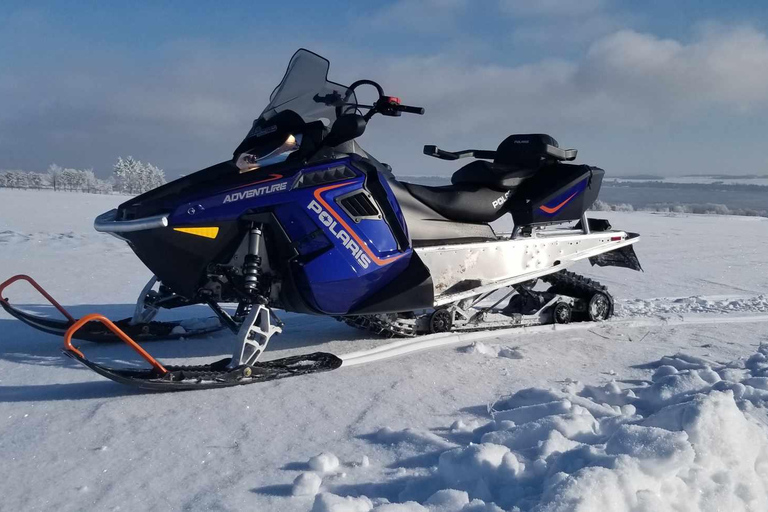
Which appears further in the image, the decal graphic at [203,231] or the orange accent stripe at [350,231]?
the orange accent stripe at [350,231]

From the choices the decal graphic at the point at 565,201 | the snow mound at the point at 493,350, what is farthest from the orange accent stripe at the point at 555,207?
the snow mound at the point at 493,350

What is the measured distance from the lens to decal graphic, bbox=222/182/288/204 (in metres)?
2.86

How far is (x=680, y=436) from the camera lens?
5.85ft

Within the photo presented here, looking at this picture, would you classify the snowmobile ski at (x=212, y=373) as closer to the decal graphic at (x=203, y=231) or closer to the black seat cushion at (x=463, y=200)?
the decal graphic at (x=203, y=231)

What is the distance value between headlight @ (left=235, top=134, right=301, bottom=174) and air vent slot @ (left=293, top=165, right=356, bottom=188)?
0.50ft

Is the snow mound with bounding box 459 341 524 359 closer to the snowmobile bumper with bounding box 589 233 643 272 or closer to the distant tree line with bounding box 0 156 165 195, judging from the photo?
the snowmobile bumper with bounding box 589 233 643 272

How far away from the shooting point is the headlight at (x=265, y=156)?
2.91m

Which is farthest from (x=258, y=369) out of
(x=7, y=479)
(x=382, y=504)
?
(x=382, y=504)

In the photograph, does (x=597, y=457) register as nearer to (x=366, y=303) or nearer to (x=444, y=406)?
(x=444, y=406)

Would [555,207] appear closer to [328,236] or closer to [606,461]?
[328,236]

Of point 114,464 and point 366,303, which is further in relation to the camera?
point 366,303

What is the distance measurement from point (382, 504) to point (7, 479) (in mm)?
1276

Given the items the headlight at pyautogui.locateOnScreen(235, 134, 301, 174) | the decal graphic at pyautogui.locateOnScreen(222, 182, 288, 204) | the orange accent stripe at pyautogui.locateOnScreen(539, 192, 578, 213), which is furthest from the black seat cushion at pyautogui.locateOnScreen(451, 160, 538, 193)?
the decal graphic at pyautogui.locateOnScreen(222, 182, 288, 204)

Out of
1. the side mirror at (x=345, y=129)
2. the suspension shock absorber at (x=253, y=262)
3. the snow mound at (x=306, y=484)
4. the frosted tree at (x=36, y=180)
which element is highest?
the frosted tree at (x=36, y=180)
